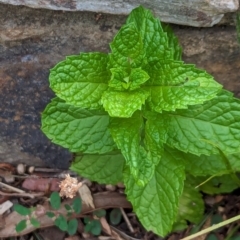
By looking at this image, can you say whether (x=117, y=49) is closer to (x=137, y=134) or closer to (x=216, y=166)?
(x=137, y=134)

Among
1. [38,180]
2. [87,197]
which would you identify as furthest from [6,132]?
[87,197]

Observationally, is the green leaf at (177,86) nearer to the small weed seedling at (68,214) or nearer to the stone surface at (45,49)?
the stone surface at (45,49)

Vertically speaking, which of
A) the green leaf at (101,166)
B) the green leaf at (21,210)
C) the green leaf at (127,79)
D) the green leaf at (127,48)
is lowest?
the green leaf at (21,210)

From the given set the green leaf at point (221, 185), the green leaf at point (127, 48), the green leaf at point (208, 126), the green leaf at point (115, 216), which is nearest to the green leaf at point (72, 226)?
the green leaf at point (115, 216)

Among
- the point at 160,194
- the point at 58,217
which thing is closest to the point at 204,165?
the point at 160,194

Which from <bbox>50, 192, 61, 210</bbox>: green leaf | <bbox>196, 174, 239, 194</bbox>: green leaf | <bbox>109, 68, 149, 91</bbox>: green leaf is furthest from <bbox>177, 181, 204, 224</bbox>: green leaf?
<bbox>109, 68, 149, 91</bbox>: green leaf

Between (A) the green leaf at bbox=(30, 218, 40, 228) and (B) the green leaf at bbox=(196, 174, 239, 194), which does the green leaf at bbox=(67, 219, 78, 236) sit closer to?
→ (A) the green leaf at bbox=(30, 218, 40, 228)

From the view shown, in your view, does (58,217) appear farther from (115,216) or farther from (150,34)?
(150,34)

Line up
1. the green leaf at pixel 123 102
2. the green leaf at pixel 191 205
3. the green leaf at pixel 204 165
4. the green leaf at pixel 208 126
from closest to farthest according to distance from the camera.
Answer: the green leaf at pixel 123 102
the green leaf at pixel 208 126
the green leaf at pixel 204 165
the green leaf at pixel 191 205

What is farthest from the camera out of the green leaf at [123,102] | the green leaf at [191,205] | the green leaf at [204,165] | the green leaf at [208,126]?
the green leaf at [191,205]
